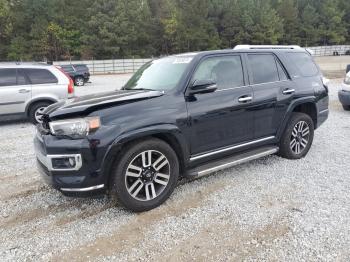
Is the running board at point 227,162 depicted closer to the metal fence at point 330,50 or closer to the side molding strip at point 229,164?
the side molding strip at point 229,164

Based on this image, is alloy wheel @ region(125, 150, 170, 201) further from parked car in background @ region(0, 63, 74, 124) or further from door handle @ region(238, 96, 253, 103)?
parked car in background @ region(0, 63, 74, 124)

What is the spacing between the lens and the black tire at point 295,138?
16.3 feet

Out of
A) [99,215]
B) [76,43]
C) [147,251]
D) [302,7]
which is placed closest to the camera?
[147,251]

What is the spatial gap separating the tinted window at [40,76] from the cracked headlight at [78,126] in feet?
19.5

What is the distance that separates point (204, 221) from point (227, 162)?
3.27ft

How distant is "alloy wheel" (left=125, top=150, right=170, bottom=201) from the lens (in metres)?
3.45

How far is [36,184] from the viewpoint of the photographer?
4402mm

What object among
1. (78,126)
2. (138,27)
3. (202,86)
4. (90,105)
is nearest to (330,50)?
(138,27)

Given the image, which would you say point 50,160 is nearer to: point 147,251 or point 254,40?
point 147,251

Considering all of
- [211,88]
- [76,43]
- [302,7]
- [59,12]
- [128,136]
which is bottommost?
[128,136]

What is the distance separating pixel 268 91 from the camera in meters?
4.57

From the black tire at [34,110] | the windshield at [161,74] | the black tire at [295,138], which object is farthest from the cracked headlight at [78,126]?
the black tire at [34,110]

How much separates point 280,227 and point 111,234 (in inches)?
68.0

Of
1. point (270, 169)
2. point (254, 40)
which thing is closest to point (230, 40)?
point (254, 40)
